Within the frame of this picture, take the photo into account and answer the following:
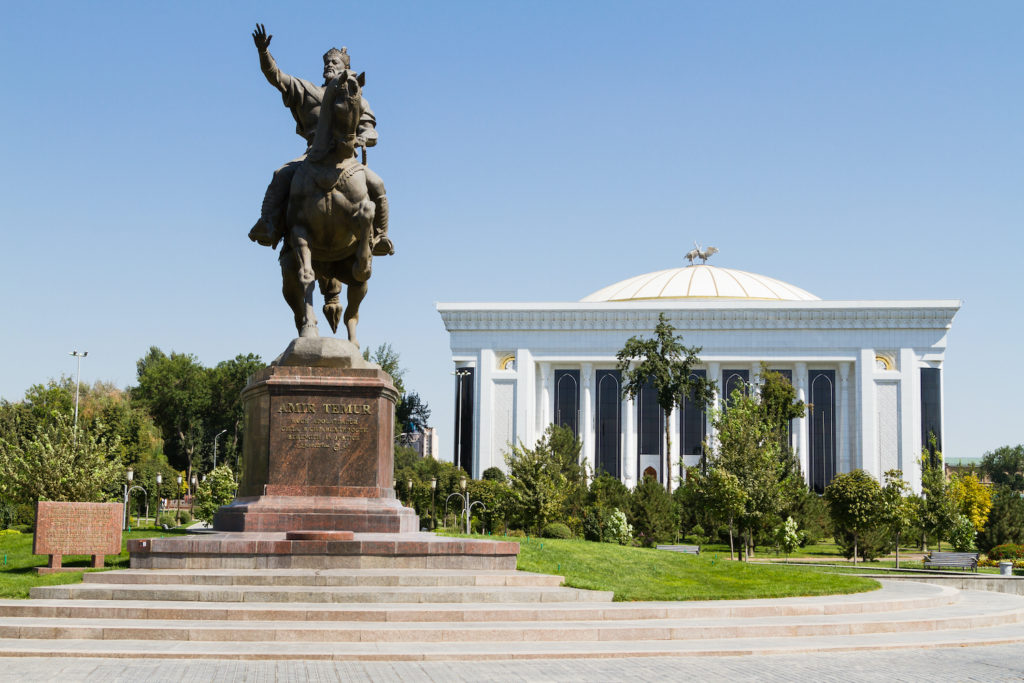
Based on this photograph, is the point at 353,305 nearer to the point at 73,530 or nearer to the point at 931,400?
the point at 73,530


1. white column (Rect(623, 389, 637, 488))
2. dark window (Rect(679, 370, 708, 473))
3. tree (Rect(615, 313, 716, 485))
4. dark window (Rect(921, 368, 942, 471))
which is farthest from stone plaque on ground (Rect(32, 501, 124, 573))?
dark window (Rect(921, 368, 942, 471))

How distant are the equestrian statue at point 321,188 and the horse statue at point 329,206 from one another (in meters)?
0.01

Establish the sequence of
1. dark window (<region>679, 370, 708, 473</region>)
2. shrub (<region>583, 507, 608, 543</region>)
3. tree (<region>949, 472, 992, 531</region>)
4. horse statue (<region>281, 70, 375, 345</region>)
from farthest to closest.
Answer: dark window (<region>679, 370, 708, 473</region>), tree (<region>949, 472, 992, 531</region>), shrub (<region>583, 507, 608, 543</region>), horse statue (<region>281, 70, 375, 345</region>)

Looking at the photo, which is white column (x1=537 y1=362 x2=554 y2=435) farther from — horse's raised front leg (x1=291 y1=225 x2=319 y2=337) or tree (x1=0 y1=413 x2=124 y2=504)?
horse's raised front leg (x1=291 y1=225 x2=319 y2=337)

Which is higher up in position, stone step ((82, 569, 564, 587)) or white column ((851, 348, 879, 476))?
white column ((851, 348, 879, 476))

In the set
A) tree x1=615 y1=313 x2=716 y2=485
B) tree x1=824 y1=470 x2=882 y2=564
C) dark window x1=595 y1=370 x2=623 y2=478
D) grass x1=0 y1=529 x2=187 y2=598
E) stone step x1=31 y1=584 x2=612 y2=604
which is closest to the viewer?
stone step x1=31 y1=584 x2=612 y2=604

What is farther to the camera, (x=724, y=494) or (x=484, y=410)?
(x=484, y=410)

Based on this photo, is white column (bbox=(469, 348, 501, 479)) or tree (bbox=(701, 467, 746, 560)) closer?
tree (bbox=(701, 467, 746, 560))

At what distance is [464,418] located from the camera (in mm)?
86062

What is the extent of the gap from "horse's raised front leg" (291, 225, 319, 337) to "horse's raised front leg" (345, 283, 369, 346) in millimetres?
993

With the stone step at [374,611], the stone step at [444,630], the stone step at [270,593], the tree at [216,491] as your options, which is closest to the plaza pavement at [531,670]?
the stone step at [444,630]

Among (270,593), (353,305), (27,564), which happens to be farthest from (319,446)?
(27,564)

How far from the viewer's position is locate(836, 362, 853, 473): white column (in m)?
84.4

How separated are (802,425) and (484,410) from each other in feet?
79.4
